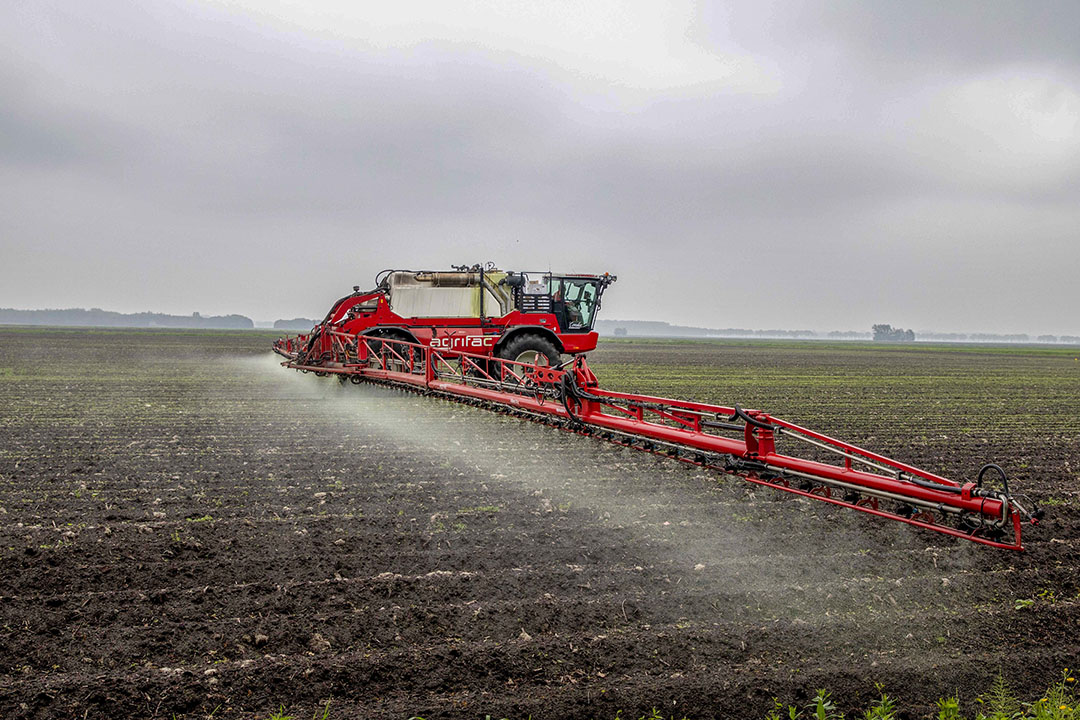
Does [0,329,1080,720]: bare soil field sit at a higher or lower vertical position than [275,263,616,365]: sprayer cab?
lower

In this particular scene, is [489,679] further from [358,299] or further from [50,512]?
[358,299]

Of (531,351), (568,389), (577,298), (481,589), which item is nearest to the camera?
(481,589)

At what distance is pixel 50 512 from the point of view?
7.14 m

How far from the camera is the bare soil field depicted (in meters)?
4.11

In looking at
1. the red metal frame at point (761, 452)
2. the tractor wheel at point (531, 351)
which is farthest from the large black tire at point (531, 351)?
the red metal frame at point (761, 452)

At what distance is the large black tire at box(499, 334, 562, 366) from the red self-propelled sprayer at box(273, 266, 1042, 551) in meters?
0.03

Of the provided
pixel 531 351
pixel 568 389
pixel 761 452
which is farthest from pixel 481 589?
pixel 531 351

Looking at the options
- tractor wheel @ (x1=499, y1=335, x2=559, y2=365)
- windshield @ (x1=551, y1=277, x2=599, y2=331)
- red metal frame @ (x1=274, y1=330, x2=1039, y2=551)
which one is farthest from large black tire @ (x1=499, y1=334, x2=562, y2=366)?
red metal frame @ (x1=274, y1=330, x2=1039, y2=551)

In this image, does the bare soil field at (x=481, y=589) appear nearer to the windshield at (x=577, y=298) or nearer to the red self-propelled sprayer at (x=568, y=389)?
the red self-propelled sprayer at (x=568, y=389)

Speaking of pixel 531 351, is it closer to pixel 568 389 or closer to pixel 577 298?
pixel 577 298

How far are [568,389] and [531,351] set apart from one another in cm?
788

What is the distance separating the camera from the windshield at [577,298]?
15.9m

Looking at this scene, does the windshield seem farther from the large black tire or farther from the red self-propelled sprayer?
the large black tire

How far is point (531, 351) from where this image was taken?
50.7ft
